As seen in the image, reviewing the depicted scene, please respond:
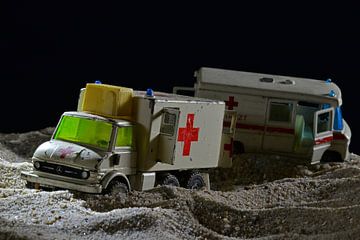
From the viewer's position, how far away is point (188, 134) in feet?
27.8

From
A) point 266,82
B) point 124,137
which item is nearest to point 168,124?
point 124,137

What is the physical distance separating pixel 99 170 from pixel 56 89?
521 centimetres

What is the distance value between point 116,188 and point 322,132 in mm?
3750

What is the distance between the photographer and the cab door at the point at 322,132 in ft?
34.5

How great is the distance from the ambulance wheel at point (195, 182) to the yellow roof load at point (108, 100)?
0.99m

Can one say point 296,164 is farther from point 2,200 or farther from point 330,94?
point 2,200

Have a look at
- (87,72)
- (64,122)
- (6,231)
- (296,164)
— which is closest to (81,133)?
(64,122)

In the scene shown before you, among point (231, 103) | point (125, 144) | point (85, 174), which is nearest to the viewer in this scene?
point (85, 174)

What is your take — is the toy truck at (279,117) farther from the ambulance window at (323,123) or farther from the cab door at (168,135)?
the cab door at (168,135)

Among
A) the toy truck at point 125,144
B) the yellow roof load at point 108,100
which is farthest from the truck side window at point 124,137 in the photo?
the yellow roof load at point 108,100

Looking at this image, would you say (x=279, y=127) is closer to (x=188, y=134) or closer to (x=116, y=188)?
(x=188, y=134)

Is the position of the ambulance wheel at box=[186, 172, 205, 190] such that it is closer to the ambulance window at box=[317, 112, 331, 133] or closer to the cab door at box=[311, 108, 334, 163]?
the cab door at box=[311, 108, 334, 163]

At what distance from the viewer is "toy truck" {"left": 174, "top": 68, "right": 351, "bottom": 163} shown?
10680mm

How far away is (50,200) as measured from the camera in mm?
7098
